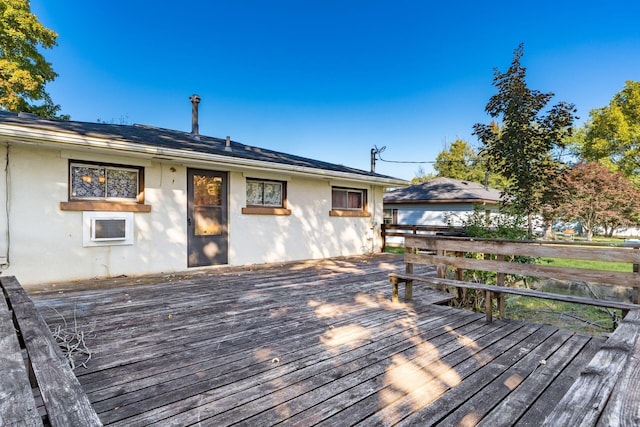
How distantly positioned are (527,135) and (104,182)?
7.55m

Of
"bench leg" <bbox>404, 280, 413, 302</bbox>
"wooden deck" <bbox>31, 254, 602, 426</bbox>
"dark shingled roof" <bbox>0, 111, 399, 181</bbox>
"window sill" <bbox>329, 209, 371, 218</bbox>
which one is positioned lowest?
"wooden deck" <bbox>31, 254, 602, 426</bbox>

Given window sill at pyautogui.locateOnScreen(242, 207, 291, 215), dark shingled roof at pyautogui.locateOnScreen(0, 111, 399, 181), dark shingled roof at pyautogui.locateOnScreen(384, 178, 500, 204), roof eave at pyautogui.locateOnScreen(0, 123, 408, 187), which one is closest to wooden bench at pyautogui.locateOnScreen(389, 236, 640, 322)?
roof eave at pyautogui.locateOnScreen(0, 123, 408, 187)

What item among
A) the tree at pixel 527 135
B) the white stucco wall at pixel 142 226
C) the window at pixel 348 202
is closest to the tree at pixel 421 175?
the window at pixel 348 202

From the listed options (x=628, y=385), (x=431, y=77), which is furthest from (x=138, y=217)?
(x=431, y=77)

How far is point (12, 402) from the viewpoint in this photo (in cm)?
106

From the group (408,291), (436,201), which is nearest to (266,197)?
(408,291)

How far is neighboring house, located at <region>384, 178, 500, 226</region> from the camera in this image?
48.3 ft

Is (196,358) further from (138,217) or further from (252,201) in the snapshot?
(252,201)

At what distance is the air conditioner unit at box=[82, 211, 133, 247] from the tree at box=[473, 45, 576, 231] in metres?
6.85

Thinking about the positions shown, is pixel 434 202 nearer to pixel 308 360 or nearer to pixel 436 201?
pixel 436 201

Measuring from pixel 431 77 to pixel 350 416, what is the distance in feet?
58.6

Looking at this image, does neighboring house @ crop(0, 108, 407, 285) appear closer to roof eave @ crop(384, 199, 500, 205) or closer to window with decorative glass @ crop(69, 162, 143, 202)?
window with decorative glass @ crop(69, 162, 143, 202)

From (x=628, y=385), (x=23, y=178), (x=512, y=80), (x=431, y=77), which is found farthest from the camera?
(x=431, y=77)

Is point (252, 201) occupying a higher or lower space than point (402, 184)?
lower
